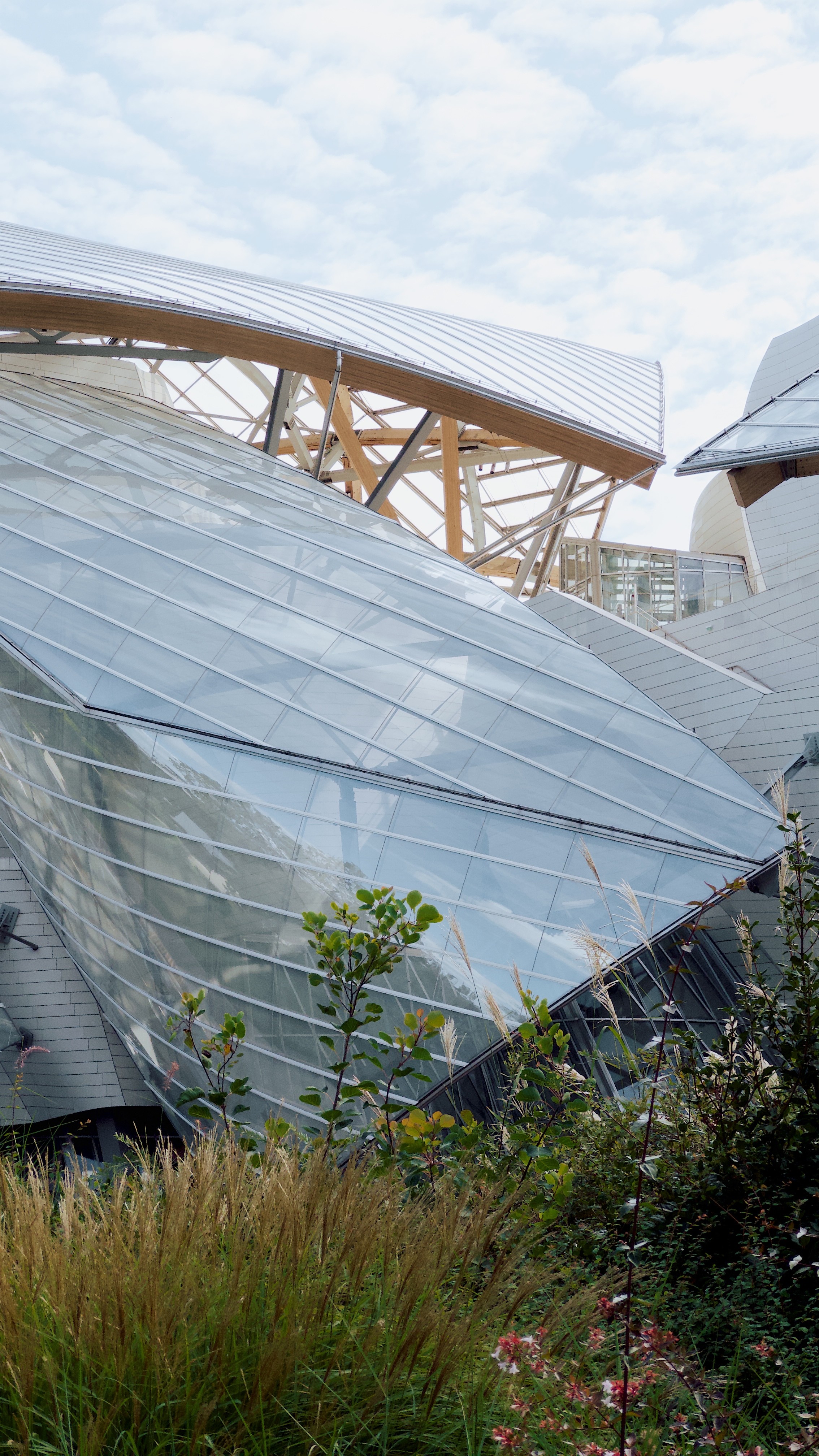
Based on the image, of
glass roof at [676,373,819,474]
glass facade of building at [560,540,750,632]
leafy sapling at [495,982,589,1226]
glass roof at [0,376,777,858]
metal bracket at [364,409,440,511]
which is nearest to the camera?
leafy sapling at [495,982,589,1226]

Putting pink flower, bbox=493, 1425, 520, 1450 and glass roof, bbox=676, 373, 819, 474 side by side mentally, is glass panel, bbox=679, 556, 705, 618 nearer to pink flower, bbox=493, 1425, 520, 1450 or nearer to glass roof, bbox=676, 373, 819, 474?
glass roof, bbox=676, 373, 819, 474

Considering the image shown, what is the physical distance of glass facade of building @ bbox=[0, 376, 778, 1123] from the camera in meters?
7.99

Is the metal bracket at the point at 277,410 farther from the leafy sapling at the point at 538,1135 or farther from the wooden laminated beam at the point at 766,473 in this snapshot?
the leafy sapling at the point at 538,1135

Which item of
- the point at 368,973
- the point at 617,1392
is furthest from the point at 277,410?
the point at 617,1392

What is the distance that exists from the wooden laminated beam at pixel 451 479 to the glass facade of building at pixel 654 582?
20.3ft

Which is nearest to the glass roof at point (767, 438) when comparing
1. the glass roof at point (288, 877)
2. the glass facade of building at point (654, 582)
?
the glass roof at point (288, 877)

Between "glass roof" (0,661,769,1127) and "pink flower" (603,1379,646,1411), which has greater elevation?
"glass roof" (0,661,769,1127)

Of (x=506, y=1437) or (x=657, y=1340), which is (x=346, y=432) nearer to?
(x=657, y=1340)

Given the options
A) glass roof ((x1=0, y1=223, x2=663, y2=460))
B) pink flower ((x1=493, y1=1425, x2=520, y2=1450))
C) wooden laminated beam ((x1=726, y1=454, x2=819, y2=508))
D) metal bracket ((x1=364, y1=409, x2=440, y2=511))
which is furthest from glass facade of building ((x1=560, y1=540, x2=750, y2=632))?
pink flower ((x1=493, y1=1425, x2=520, y2=1450))

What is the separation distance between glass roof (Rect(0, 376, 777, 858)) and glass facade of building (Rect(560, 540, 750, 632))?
1074 centimetres

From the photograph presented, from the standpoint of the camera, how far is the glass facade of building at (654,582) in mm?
21781

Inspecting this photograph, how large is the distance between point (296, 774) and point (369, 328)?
7834mm

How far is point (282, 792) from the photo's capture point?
8.45 metres

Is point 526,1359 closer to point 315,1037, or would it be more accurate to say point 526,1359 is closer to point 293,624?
point 315,1037
